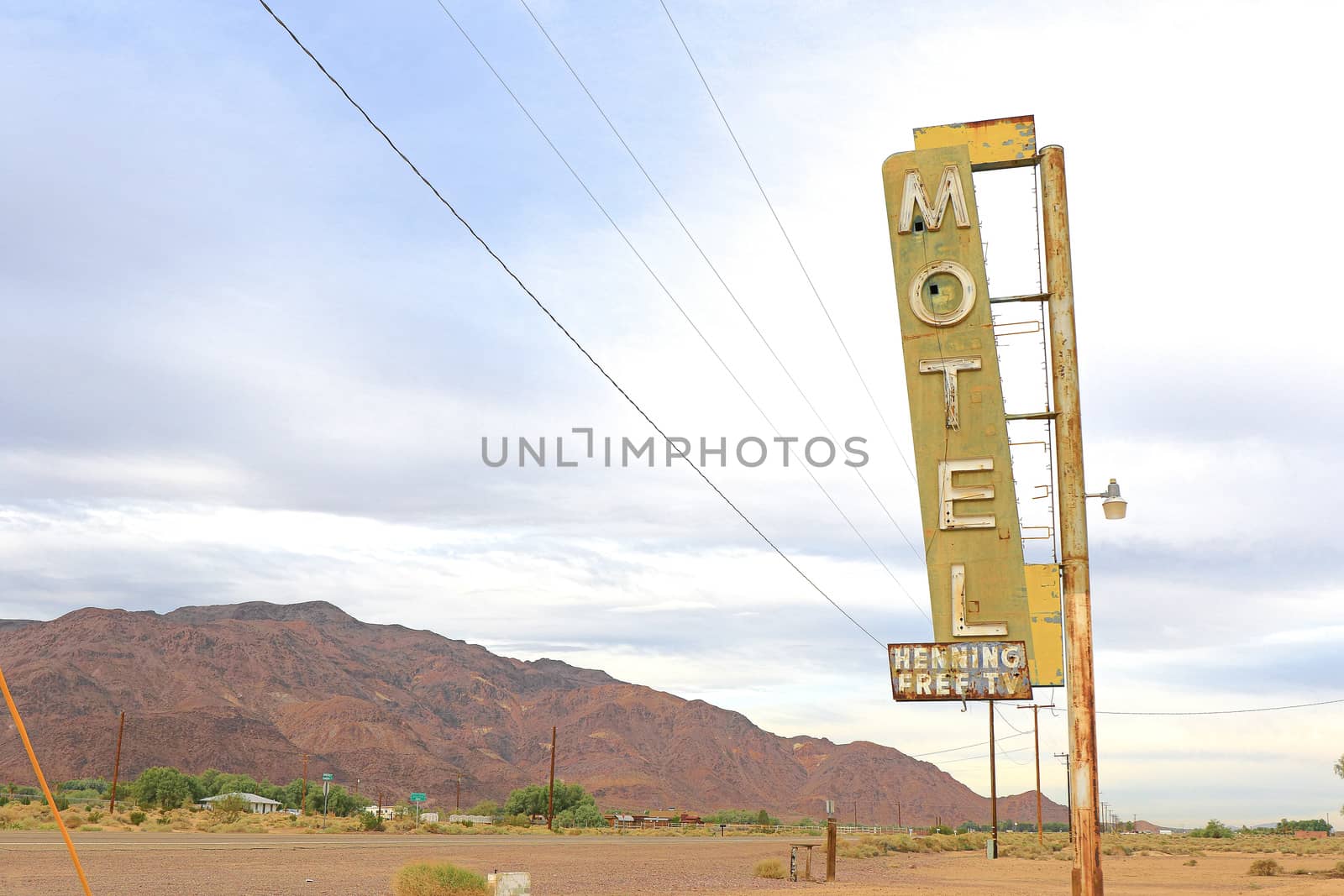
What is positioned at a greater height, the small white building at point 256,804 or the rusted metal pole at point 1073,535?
the rusted metal pole at point 1073,535

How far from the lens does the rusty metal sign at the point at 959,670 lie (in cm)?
1970

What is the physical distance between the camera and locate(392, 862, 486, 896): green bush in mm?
23062

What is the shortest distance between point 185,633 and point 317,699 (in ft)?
83.8

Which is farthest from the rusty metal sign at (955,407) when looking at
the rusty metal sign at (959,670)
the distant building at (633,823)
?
the distant building at (633,823)

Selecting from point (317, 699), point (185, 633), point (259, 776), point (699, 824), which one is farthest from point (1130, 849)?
point (185, 633)

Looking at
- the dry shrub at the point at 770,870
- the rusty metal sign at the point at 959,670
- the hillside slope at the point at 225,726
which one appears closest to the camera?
the rusty metal sign at the point at 959,670

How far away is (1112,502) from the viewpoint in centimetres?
1670

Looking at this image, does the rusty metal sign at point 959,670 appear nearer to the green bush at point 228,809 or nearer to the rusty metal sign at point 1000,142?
the rusty metal sign at point 1000,142

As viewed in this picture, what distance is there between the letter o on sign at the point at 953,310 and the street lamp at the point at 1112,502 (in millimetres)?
5035

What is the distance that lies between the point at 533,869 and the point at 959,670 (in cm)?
1935

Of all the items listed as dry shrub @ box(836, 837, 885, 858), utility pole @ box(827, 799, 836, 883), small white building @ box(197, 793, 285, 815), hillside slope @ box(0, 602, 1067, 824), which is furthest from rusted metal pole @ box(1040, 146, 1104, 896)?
hillside slope @ box(0, 602, 1067, 824)

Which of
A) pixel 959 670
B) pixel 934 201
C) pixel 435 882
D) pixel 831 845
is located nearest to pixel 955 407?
pixel 934 201

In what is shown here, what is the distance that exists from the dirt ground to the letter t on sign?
1345cm

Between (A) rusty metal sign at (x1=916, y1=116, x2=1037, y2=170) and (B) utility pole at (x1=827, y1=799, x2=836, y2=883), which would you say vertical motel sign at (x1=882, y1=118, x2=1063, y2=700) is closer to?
(A) rusty metal sign at (x1=916, y1=116, x2=1037, y2=170)
